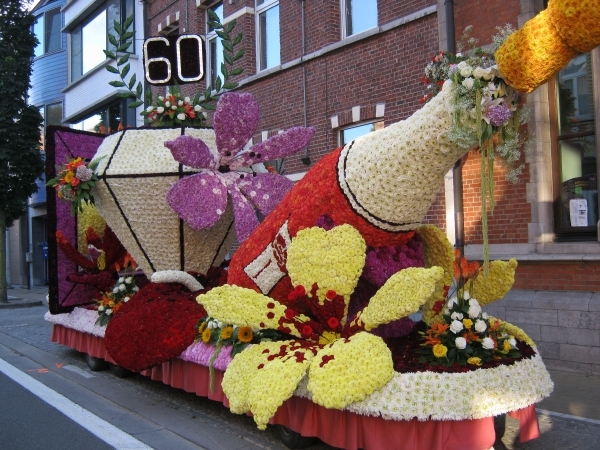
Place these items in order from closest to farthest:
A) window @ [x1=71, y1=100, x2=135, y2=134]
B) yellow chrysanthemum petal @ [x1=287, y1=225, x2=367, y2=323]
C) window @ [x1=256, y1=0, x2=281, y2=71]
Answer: yellow chrysanthemum petal @ [x1=287, y1=225, x2=367, y2=323], window @ [x1=256, y1=0, x2=281, y2=71], window @ [x1=71, y1=100, x2=135, y2=134]

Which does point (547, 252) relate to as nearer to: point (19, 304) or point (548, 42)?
point (548, 42)

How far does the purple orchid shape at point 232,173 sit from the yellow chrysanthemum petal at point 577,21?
111 inches

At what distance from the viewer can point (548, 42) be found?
3.27 metres

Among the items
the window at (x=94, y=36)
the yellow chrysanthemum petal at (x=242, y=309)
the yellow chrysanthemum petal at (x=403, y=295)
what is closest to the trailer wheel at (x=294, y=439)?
the yellow chrysanthemum petal at (x=242, y=309)

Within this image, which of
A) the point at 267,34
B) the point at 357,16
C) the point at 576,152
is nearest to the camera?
the point at 576,152

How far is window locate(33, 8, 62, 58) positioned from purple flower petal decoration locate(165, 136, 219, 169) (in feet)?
65.0

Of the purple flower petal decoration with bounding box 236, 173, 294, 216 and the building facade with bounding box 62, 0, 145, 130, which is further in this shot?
the building facade with bounding box 62, 0, 145, 130

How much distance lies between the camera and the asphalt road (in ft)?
15.4

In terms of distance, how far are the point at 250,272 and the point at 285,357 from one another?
907 mm

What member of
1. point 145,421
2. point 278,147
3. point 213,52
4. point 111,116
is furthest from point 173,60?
point 111,116

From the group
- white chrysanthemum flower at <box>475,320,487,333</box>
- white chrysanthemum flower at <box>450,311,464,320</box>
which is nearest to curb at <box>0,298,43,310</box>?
white chrysanthemum flower at <box>450,311,464,320</box>

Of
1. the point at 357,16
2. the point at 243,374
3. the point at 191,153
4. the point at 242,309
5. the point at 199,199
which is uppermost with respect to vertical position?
the point at 357,16

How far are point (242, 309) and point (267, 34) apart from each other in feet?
30.9

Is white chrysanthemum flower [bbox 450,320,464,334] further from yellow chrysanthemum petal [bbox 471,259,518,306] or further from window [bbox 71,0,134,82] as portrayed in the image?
window [bbox 71,0,134,82]
